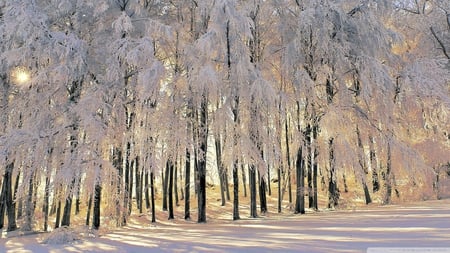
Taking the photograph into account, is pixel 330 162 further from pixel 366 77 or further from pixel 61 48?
pixel 61 48

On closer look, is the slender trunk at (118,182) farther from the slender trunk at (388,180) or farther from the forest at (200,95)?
the slender trunk at (388,180)

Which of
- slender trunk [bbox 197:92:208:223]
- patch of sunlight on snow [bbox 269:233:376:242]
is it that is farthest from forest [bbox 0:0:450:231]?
patch of sunlight on snow [bbox 269:233:376:242]

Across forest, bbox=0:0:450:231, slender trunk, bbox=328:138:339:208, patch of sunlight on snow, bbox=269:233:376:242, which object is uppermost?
forest, bbox=0:0:450:231

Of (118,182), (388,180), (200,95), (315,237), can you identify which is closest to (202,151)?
(200,95)

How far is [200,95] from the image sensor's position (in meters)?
10.8

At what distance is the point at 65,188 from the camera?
9633 millimetres

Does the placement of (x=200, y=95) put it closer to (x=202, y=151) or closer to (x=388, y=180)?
(x=202, y=151)

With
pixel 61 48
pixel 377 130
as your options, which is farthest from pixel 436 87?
pixel 61 48

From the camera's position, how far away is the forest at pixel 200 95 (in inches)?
412

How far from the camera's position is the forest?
1048 centimetres

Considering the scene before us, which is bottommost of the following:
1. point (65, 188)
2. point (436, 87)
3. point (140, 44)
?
point (65, 188)

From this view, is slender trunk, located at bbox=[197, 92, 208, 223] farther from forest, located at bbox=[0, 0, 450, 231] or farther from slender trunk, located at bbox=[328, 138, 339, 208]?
slender trunk, located at bbox=[328, 138, 339, 208]

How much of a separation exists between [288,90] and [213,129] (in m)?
3.88

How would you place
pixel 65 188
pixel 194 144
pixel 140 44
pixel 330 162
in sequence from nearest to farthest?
1. pixel 65 188
2. pixel 140 44
3. pixel 194 144
4. pixel 330 162
